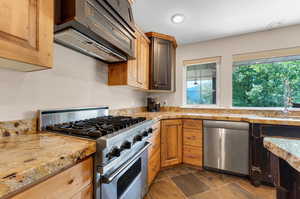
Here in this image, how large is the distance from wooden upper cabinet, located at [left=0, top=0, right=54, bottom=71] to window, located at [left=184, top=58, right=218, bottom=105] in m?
2.61

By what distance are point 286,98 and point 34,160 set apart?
123 inches

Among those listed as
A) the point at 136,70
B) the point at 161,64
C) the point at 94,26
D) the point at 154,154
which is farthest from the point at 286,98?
the point at 94,26

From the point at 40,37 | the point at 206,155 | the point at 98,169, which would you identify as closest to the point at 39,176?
A: the point at 98,169

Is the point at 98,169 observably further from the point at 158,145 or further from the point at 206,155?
the point at 206,155

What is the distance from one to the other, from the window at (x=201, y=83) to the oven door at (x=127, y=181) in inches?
73.5

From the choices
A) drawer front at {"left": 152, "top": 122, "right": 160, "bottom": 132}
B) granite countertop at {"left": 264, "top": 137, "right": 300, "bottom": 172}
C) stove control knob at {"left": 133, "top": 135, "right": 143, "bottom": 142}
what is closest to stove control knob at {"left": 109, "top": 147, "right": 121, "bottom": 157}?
stove control knob at {"left": 133, "top": 135, "right": 143, "bottom": 142}

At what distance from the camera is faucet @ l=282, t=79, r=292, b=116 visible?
7.13ft

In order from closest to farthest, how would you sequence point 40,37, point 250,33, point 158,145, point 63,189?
point 63,189 < point 40,37 < point 158,145 < point 250,33

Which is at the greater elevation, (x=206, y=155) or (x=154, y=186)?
(x=206, y=155)

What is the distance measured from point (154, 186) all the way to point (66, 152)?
155 cm

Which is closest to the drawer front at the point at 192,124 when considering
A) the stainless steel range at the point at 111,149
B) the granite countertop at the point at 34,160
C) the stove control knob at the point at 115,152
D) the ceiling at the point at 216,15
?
the stainless steel range at the point at 111,149

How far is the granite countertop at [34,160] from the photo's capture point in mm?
427

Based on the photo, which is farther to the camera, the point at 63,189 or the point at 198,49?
the point at 198,49

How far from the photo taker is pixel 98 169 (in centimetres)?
77
